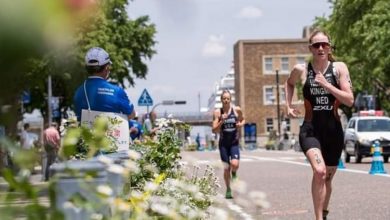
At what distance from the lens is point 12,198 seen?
167 cm

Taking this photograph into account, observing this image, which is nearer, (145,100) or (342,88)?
(342,88)

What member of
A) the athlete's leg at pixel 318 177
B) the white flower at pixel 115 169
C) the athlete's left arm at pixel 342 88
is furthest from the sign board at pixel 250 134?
the white flower at pixel 115 169

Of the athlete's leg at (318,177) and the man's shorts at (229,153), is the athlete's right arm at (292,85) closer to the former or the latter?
the athlete's leg at (318,177)

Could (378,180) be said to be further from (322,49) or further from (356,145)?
(356,145)

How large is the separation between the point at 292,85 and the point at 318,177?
1160 millimetres

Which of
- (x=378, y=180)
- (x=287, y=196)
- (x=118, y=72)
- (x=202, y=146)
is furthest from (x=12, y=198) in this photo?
(x=202, y=146)

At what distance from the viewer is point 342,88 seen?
24.8 ft

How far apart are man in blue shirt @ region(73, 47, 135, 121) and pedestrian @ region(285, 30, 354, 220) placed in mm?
1849

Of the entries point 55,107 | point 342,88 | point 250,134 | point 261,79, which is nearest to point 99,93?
point 342,88

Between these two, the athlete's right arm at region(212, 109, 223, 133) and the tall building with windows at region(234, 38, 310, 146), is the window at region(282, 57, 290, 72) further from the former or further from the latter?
the athlete's right arm at region(212, 109, 223, 133)

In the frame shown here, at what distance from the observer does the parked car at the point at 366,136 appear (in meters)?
29.6

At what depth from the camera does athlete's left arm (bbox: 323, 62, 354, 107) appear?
7.39 m

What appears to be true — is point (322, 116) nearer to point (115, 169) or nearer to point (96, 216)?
point (115, 169)

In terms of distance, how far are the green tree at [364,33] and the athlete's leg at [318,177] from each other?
29.2 m
